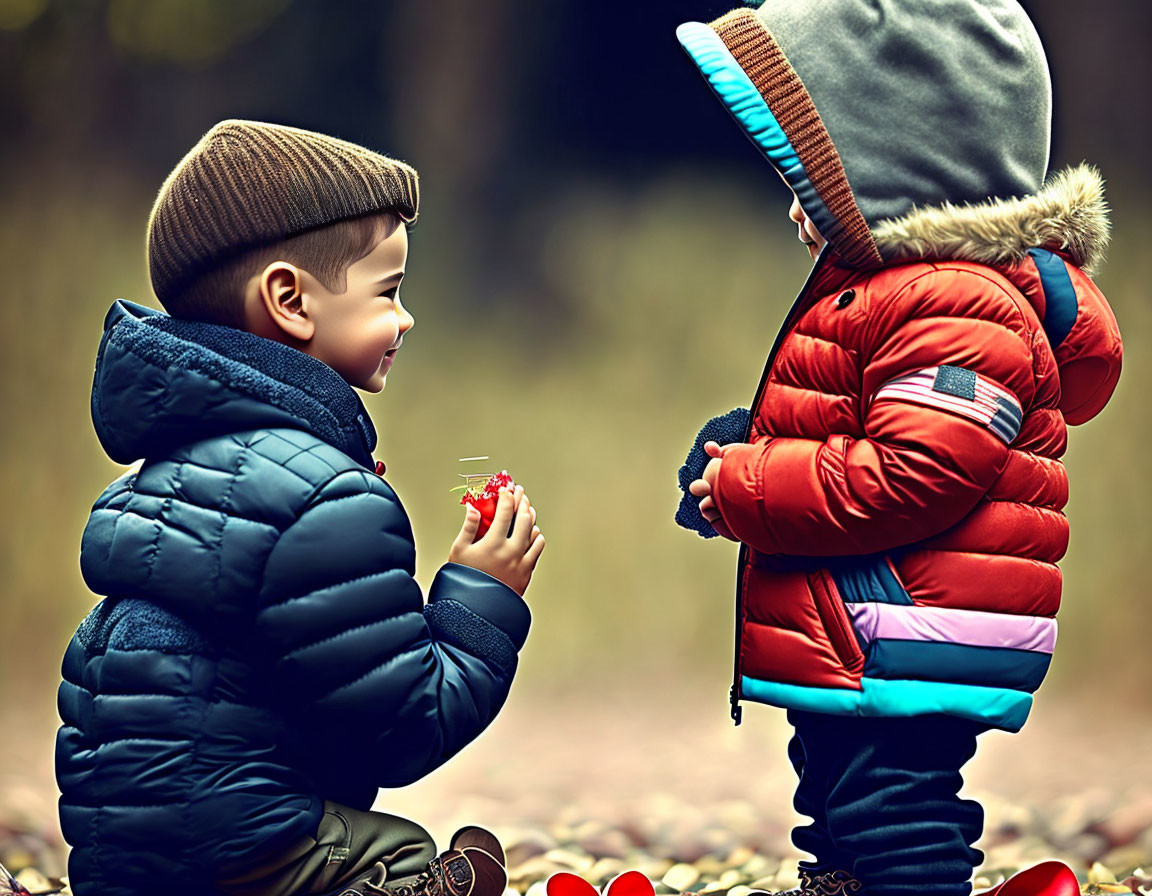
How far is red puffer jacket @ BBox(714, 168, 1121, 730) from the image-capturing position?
172cm

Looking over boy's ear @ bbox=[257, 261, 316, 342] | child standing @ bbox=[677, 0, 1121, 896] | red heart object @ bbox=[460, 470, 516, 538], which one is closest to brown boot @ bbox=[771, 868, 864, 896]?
child standing @ bbox=[677, 0, 1121, 896]

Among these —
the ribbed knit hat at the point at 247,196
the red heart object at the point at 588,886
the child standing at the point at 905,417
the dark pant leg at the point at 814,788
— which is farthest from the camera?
the red heart object at the point at 588,886

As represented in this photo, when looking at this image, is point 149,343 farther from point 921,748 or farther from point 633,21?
point 633,21

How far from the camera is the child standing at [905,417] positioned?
5.70 feet

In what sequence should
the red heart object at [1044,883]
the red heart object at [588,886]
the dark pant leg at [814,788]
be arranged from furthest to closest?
1. the red heart object at [588,886]
2. the red heart object at [1044,883]
3. the dark pant leg at [814,788]

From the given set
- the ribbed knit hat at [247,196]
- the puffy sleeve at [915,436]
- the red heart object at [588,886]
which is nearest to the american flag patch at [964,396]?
the puffy sleeve at [915,436]

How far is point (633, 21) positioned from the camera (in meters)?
3.21

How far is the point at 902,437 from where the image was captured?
1708 millimetres

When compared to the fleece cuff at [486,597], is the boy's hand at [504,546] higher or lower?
higher

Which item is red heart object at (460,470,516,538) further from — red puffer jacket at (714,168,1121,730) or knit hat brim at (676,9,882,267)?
knit hat brim at (676,9,882,267)

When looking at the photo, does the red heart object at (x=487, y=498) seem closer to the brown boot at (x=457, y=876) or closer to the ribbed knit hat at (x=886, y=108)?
the brown boot at (x=457, y=876)

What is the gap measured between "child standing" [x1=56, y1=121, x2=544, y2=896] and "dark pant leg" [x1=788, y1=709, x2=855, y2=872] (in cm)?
47

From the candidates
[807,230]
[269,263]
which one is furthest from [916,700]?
[269,263]

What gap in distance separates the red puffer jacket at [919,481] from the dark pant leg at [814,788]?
0.23 feet
